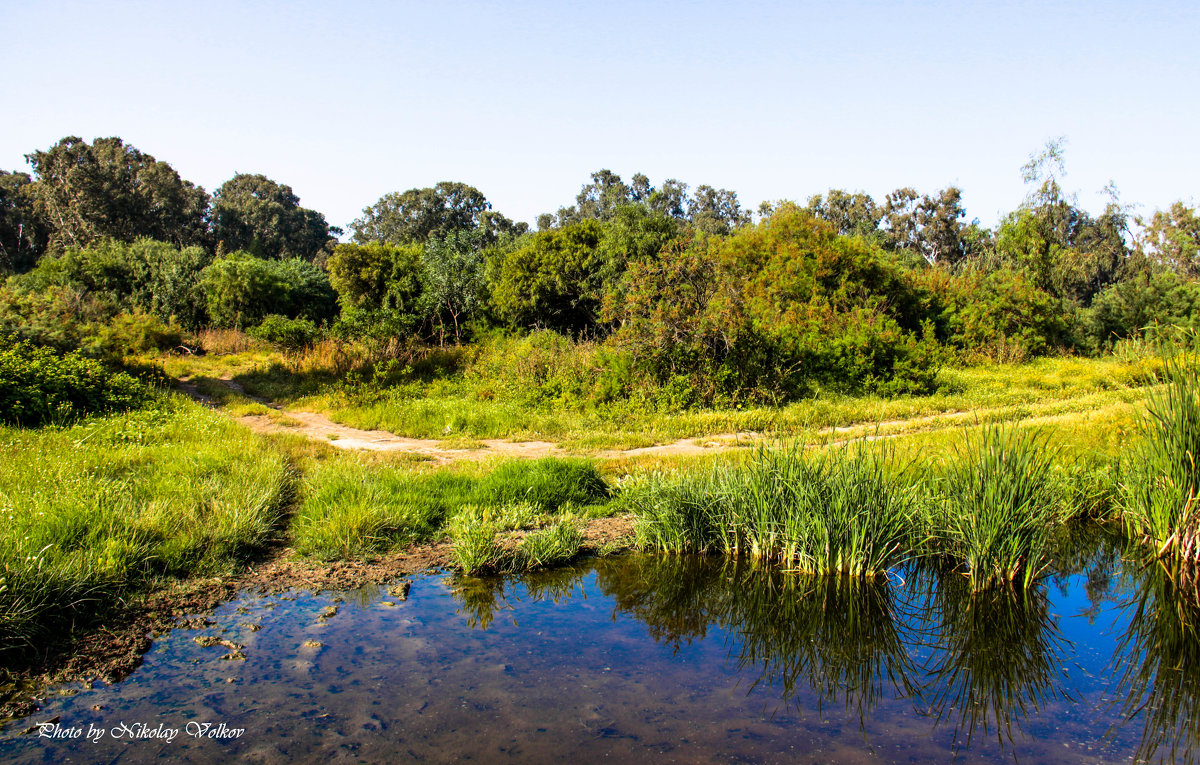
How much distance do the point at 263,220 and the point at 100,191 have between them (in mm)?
14342

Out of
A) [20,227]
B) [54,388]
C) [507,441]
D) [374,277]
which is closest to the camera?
[54,388]

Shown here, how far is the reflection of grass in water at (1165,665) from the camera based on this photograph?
3648 millimetres

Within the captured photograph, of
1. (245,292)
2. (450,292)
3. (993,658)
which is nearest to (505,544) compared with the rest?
(993,658)

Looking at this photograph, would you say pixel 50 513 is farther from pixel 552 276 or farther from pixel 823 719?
pixel 552 276

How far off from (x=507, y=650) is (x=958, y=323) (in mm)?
21591

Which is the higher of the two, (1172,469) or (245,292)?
(245,292)

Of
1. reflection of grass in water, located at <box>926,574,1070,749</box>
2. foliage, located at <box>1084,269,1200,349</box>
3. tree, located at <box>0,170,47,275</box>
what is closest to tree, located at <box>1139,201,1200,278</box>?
foliage, located at <box>1084,269,1200,349</box>

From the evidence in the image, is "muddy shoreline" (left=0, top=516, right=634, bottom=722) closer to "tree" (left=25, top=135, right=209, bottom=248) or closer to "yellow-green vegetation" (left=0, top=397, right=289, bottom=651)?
"yellow-green vegetation" (left=0, top=397, right=289, bottom=651)

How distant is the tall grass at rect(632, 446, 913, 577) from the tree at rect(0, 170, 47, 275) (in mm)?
57392

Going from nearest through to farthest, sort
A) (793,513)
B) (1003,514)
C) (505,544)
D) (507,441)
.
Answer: (1003,514), (793,513), (505,544), (507,441)

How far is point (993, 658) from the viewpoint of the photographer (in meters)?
4.54

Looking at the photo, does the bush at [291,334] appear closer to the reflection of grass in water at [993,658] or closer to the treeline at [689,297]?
the treeline at [689,297]

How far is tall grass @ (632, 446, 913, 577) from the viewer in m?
5.76

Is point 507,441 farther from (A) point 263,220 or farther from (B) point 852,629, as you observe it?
(A) point 263,220
